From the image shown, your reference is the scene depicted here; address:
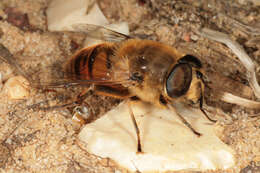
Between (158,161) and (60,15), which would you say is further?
(60,15)

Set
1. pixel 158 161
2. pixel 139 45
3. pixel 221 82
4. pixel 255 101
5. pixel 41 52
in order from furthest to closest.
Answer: pixel 41 52 → pixel 221 82 → pixel 255 101 → pixel 139 45 → pixel 158 161

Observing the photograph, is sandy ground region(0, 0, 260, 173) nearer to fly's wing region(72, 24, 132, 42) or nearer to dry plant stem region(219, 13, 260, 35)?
dry plant stem region(219, 13, 260, 35)

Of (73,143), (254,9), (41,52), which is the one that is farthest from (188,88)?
(41,52)

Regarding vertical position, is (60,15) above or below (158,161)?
above

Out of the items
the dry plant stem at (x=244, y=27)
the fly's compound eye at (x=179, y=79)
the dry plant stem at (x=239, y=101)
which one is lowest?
the dry plant stem at (x=239, y=101)

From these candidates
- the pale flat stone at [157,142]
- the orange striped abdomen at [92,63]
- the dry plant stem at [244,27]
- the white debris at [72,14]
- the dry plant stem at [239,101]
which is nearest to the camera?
the pale flat stone at [157,142]

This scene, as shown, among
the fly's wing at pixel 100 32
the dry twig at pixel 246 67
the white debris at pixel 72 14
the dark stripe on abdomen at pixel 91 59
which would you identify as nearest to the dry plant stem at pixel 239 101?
the dry twig at pixel 246 67

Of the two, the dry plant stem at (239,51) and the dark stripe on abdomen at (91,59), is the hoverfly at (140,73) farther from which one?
the dry plant stem at (239,51)

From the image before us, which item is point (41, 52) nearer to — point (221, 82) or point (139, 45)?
point (139, 45)
